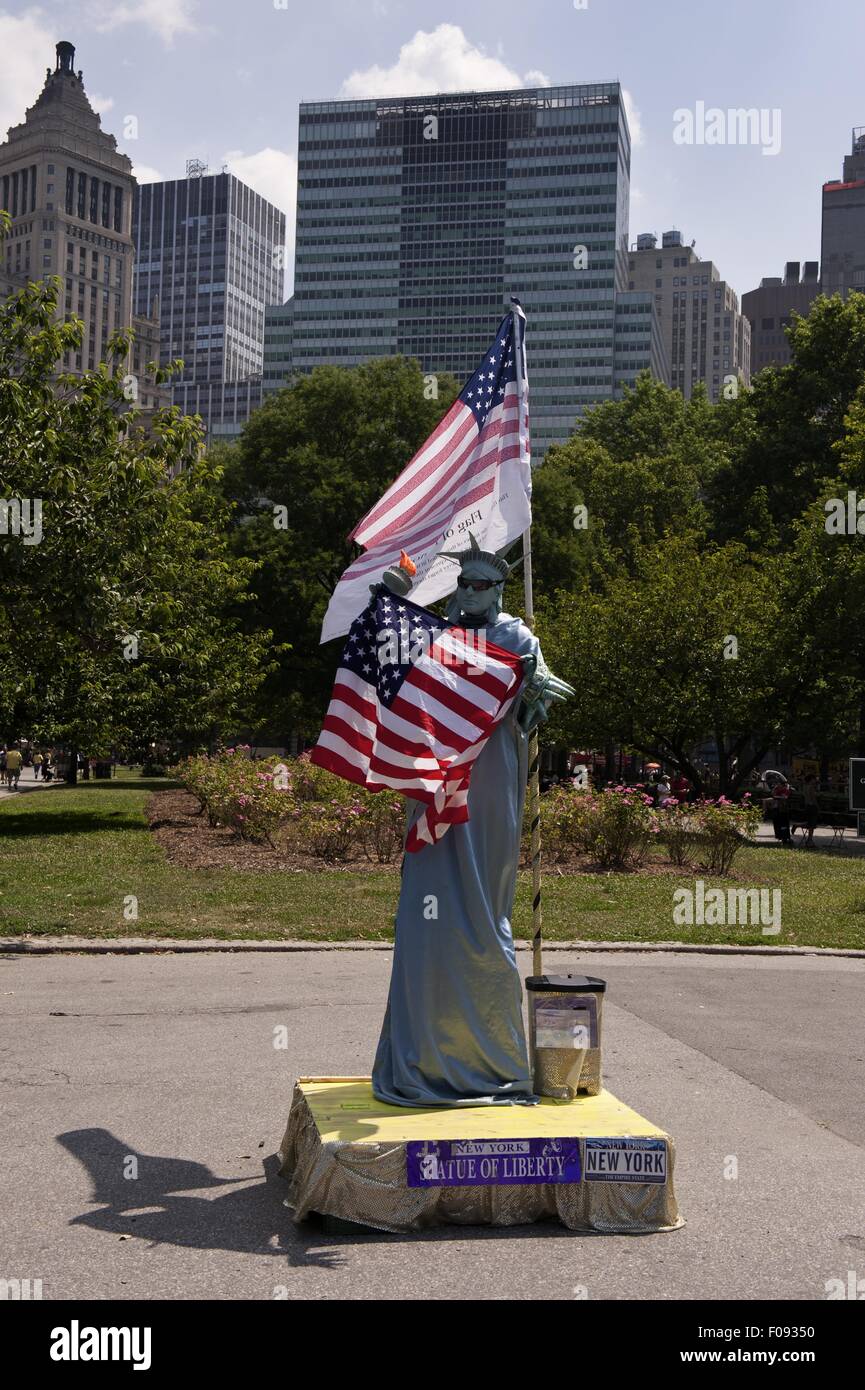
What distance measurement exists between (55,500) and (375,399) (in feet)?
99.1

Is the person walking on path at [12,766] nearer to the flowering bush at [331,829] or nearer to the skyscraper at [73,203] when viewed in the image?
the flowering bush at [331,829]

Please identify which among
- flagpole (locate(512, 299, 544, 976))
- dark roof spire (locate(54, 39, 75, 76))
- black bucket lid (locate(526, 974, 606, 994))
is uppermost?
dark roof spire (locate(54, 39, 75, 76))

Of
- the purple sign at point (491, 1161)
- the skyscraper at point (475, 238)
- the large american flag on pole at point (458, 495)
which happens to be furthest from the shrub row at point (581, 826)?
the skyscraper at point (475, 238)

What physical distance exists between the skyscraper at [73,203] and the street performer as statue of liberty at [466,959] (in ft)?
570

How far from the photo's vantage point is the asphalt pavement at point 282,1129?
5109 millimetres

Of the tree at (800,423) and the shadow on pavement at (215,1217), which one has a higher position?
the tree at (800,423)

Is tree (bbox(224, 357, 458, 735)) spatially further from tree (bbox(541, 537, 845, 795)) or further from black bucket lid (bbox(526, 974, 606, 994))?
black bucket lid (bbox(526, 974, 606, 994))

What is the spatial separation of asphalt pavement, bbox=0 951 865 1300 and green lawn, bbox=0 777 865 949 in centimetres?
235

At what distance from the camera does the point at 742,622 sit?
3100cm

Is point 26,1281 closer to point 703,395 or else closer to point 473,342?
point 703,395

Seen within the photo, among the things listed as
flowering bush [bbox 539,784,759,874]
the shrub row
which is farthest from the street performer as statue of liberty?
flowering bush [bbox 539,784,759,874]

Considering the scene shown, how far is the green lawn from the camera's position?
49.1 feet

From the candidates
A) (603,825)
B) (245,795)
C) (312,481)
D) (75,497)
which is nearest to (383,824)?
(245,795)

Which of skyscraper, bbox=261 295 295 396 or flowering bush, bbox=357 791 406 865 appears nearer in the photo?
flowering bush, bbox=357 791 406 865
